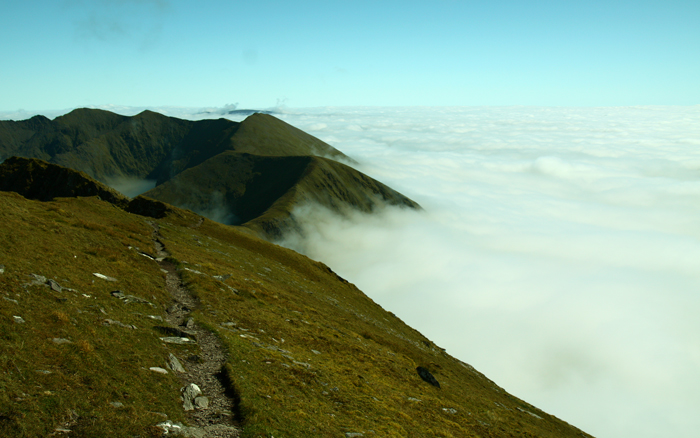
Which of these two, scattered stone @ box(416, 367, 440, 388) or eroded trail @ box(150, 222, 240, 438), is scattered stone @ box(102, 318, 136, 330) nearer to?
eroded trail @ box(150, 222, 240, 438)

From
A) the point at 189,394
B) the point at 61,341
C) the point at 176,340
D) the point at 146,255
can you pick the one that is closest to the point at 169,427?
the point at 189,394

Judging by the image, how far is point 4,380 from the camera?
46.3 ft

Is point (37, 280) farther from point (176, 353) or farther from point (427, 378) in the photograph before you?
point (427, 378)

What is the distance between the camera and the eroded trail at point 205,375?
1683 cm

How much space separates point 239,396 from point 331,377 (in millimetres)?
9462

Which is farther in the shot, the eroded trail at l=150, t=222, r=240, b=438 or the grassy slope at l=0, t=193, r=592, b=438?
the eroded trail at l=150, t=222, r=240, b=438

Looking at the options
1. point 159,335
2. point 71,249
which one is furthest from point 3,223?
point 159,335

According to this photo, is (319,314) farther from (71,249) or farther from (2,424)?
(2,424)

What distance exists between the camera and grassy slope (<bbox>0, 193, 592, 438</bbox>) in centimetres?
1531

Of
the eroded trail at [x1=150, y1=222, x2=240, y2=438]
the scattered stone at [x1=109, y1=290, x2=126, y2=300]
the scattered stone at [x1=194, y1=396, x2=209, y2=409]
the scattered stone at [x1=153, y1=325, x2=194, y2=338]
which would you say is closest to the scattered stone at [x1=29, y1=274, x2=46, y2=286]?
the scattered stone at [x1=109, y1=290, x2=126, y2=300]

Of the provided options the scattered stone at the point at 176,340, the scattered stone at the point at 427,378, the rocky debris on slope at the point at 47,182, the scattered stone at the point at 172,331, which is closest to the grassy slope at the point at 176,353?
the scattered stone at the point at 176,340

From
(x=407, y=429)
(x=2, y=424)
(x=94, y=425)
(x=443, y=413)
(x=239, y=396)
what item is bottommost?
(x=443, y=413)

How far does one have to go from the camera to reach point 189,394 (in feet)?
61.1

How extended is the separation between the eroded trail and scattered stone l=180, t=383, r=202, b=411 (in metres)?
0.25
